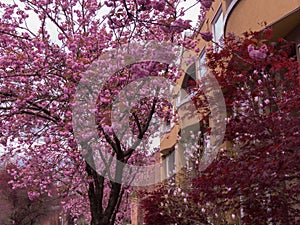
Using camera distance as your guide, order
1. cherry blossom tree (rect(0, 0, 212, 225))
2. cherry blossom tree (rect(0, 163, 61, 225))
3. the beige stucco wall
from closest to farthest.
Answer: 1. the beige stucco wall
2. cherry blossom tree (rect(0, 0, 212, 225))
3. cherry blossom tree (rect(0, 163, 61, 225))

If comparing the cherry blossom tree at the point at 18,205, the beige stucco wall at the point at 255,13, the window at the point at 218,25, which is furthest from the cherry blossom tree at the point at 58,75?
the cherry blossom tree at the point at 18,205

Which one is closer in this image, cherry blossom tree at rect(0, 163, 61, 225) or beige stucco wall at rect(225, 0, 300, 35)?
beige stucco wall at rect(225, 0, 300, 35)

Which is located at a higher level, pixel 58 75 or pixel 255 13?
pixel 255 13

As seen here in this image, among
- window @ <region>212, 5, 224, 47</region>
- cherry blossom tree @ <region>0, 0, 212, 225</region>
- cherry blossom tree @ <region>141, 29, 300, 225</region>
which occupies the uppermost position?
window @ <region>212, 5, 224, 47</region>

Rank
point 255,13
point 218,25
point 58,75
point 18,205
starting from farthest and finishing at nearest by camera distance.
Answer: point 18,205, point 218,25, point 58,75, point 255,13

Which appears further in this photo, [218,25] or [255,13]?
[218,25]

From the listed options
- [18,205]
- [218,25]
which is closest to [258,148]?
[218,25]

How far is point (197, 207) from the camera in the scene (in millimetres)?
8641

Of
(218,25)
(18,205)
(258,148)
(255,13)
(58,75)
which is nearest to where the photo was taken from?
(258,148)

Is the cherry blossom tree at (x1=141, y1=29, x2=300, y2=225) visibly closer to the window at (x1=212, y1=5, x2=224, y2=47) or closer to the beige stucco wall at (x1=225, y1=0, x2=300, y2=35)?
the beige stucco wall at (x1=225, y1=0, x2=300, y2=35)

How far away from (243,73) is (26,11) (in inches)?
204

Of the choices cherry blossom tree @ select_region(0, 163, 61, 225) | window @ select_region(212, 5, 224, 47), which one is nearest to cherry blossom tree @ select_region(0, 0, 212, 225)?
window @ select_region(212, 5, 224, 47)

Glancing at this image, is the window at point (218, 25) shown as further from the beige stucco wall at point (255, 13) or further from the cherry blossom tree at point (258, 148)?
the cherry blossom tree at point (258, 148)

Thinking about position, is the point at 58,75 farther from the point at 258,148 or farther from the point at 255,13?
the point at 258,148
